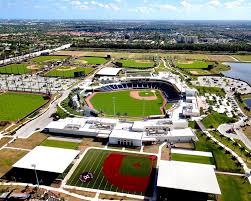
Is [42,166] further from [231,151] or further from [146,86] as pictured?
[146,86]

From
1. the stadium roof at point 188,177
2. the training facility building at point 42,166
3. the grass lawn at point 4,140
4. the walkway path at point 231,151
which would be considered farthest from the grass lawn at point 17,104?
the walkway path at point 231,151

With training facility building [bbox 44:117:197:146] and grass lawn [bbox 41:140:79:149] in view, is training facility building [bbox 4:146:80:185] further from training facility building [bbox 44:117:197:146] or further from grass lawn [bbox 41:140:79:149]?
training facility building [bbox 44:117:197:146]

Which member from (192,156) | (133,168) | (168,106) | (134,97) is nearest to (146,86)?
(134,97)

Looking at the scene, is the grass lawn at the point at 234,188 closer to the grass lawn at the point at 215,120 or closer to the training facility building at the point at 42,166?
the grass lawn at the point at 215,120

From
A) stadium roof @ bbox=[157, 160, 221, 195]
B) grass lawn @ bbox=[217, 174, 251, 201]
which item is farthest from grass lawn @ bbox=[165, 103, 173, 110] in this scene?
grass lawn @ bbox=[217, 174, 251, 201]

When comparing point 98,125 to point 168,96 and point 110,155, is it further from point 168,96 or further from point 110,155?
point 168,96

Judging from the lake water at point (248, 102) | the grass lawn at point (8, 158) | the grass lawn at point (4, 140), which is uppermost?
the grass lawn at point (4, 140)
